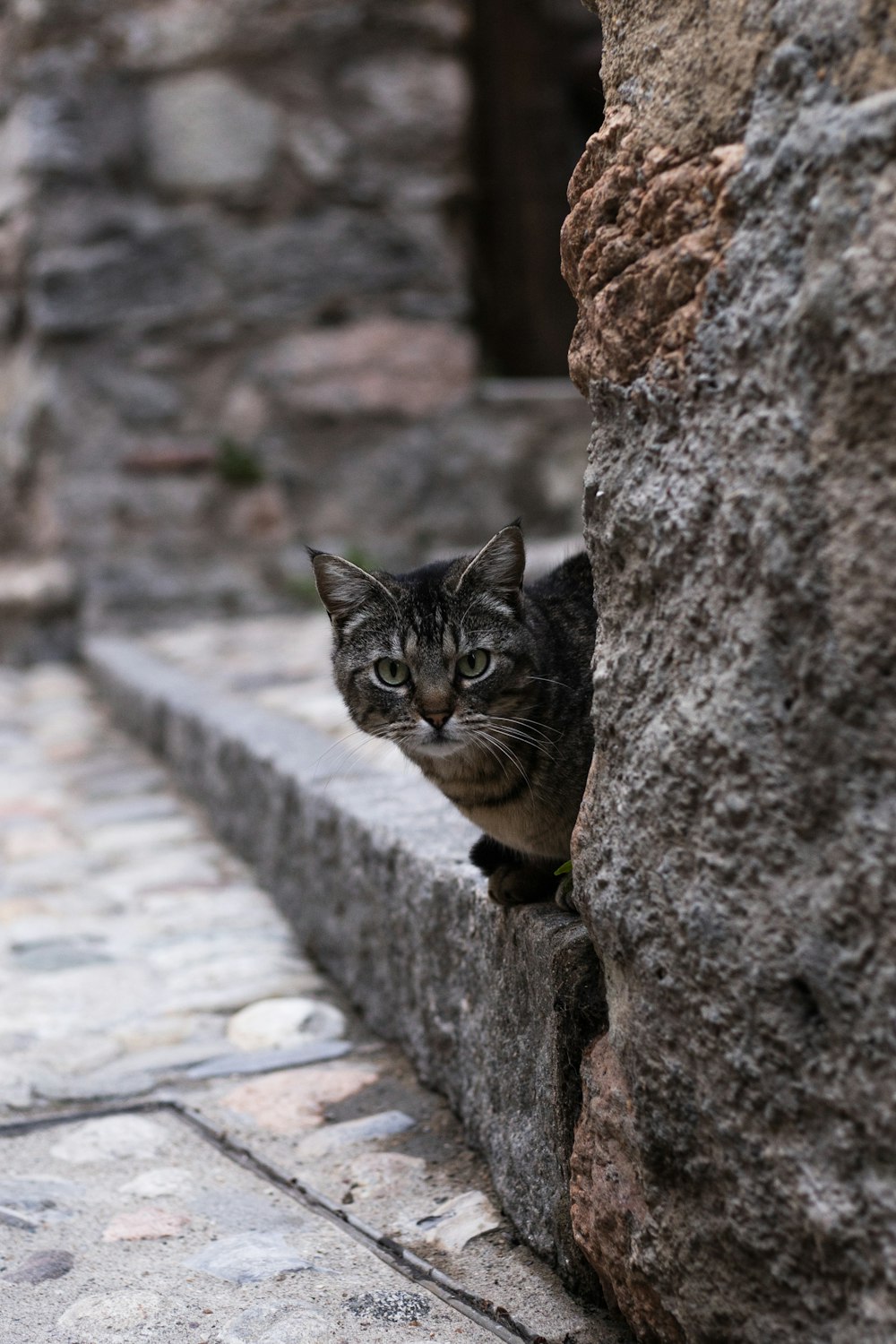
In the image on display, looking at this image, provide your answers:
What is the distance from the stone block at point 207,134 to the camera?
247 inches

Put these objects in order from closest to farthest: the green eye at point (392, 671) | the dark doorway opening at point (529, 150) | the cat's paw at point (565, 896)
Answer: the cat's paw at point (565, 896), the green eye at point (392, 671), the dark doorway opening at point (529, 150)

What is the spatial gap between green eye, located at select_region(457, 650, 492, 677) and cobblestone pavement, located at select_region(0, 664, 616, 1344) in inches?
27.1

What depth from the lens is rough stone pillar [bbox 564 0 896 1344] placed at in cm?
100

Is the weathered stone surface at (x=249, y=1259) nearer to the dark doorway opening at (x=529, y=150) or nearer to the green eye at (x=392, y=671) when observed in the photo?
the green eye at (x=392, y=671)

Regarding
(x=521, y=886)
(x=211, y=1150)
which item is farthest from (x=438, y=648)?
(x=211, y=1150)

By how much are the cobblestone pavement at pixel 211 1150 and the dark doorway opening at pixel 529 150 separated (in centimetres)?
426

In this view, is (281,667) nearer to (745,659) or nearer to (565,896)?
(565,896)

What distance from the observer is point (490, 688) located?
2.05m

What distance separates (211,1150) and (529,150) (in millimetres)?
5811

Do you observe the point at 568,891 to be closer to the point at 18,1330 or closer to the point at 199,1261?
the point at 199,1261

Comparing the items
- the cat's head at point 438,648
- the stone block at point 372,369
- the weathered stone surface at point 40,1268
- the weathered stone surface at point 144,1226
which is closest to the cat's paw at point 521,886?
the cat's head at point 438,648

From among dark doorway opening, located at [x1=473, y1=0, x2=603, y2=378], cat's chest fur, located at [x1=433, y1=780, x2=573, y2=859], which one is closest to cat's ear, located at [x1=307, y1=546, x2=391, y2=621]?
cat's chest fur, located at [x1=433, y1=780, x2=573, y2=859]

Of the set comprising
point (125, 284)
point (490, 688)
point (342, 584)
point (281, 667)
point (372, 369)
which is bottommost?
point (281, 667)

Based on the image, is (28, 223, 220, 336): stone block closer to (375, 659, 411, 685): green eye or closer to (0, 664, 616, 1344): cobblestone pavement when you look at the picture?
(0, 664, 616, 1344): cobblestone pavement
